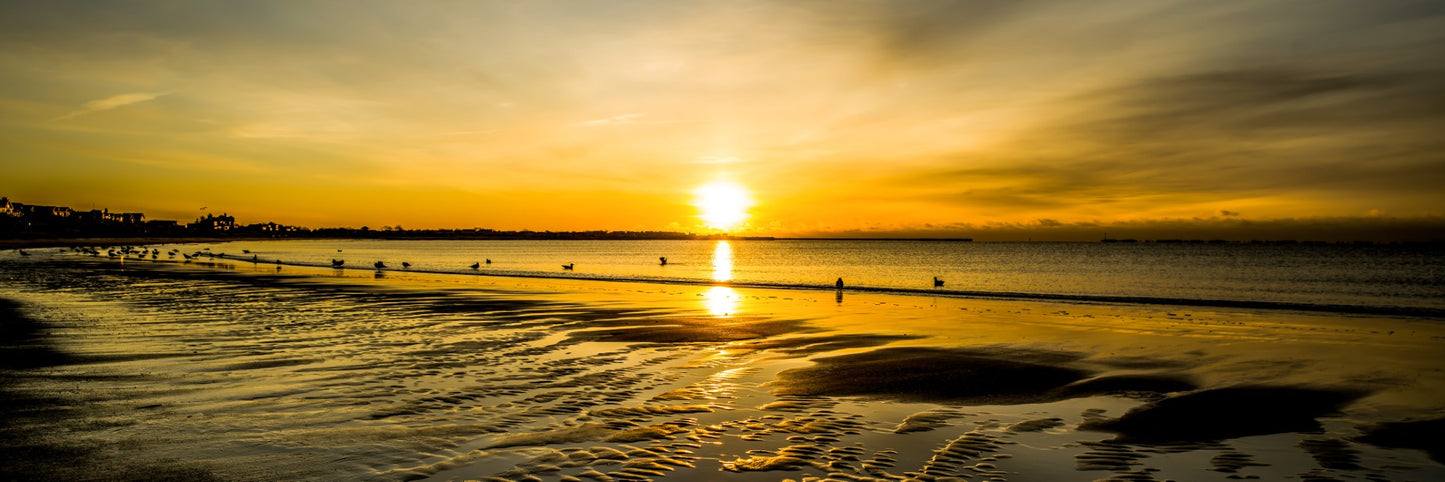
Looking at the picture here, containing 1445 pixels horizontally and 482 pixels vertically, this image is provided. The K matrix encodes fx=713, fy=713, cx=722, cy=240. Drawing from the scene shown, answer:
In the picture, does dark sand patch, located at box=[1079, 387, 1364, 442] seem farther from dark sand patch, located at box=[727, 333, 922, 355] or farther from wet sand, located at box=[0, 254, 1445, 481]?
dark sand patch, located at box=[727, 333, 922, 355]

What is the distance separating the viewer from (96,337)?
1655 centimetres

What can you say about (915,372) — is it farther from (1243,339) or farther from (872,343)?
(1243,339)

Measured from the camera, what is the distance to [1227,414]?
1006 cm

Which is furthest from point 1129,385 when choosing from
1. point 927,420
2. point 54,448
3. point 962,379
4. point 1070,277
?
point 1070,277

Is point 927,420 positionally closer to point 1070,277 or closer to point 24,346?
point 24,346

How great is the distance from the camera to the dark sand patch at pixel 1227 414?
29.7 ft

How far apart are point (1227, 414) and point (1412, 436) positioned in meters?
1.89

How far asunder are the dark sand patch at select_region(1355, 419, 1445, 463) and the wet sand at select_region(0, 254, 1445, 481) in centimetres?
5

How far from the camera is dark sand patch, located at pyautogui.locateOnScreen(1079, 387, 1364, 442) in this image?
9.05 m

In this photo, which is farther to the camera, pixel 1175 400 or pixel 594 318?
pixel 594 318

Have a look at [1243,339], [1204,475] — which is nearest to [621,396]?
[1204,475]

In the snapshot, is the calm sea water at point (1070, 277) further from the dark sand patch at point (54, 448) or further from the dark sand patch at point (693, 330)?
the dark sand patch at point (54, 448)

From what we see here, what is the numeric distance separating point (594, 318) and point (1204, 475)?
17823mm

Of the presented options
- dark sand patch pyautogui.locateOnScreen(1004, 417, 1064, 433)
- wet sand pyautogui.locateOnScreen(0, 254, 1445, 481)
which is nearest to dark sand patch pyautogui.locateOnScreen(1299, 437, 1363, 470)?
wet sand pyautogui.locateOnScreen(0, 254, 1445, 481)
